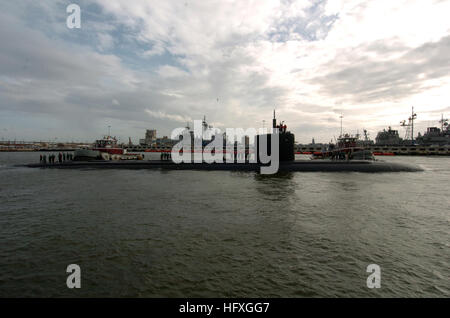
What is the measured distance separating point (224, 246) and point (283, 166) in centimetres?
1596

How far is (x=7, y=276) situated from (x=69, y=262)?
1.11 metres

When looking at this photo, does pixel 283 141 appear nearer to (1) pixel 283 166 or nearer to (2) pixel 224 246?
(1) pixel 283 166

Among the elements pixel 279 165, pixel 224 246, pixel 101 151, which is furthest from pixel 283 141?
pixel 101 151

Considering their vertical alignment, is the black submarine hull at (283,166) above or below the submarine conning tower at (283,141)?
below

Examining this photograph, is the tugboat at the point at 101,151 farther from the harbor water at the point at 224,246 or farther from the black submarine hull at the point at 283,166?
the harbor water at the point at 224,246

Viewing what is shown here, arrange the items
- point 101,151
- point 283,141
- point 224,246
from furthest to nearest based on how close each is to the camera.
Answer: point 101,151, point 283,141, point 224,246

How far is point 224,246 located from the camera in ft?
20.6

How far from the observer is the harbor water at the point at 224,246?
453cm

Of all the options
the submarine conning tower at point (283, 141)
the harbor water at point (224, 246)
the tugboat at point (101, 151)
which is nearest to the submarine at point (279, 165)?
the submarine conning tower at point (283, 141)

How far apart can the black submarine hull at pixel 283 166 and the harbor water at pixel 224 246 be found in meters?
10.0

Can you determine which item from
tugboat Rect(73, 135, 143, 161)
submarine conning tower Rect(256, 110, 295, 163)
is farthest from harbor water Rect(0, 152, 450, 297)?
tugboat Rect(73, 135, 143, 161)

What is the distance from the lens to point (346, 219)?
8.62 m
